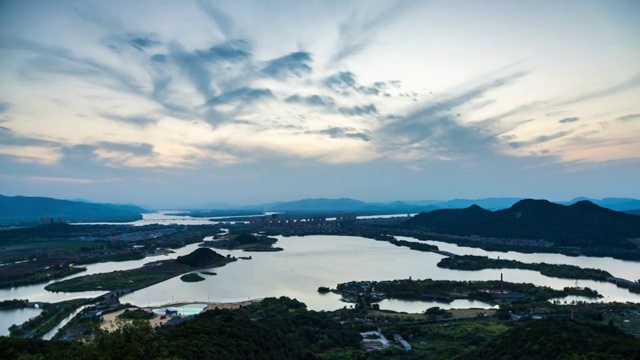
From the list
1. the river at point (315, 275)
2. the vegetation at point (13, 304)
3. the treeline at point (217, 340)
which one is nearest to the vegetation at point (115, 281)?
the river at point (315, 275)

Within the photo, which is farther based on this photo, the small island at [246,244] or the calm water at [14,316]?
the small island at [246,244]

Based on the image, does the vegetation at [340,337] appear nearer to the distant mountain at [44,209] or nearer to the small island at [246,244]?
the small island at [246,244]

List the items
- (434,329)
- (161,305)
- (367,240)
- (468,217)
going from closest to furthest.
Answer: (434,329)
(161,305)
(367,240)
(468,217)

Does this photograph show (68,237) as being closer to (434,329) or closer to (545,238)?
(434,329)

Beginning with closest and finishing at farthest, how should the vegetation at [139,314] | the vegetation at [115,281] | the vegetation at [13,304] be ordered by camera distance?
the vegetation at [139,314] < the vegetation at [13,304] < the vegetation at [115,281]

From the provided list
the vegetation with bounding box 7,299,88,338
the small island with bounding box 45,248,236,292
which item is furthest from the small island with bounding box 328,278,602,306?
the vegetation with bounding box 7,299,88,338

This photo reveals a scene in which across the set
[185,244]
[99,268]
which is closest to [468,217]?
[185,244]

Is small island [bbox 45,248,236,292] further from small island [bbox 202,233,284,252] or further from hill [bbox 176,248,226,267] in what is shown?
small island [bbox 202,233,284,252]
